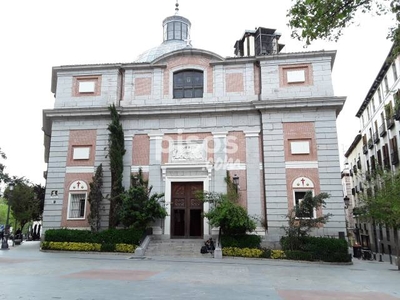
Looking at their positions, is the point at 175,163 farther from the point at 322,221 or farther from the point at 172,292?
the point at 172,292

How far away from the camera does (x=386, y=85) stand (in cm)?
2809

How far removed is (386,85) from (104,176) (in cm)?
2305

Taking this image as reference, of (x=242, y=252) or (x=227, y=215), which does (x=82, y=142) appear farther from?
(x=242, y=252)

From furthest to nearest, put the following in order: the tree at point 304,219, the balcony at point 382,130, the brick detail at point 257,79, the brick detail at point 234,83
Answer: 1. the balcony at point 382,130
2. the brick detail at point 234,83
3. the brick detail at point 257,79
4. the tree at point 304,219

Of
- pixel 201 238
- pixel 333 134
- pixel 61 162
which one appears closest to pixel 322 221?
pixel 333 134

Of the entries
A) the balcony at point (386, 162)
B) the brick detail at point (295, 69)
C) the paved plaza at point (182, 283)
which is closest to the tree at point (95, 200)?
the paved plaza at point (182, 283)

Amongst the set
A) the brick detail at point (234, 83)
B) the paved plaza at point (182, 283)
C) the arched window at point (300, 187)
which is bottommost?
the paved plaza at point (182, 283)

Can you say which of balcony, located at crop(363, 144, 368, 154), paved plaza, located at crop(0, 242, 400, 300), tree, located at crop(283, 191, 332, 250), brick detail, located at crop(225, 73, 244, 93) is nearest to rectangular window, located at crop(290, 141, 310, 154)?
tree, located at crop(283, 191, 332, 250)

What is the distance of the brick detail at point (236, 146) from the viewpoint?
20.7m

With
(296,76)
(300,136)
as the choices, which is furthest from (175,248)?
(296,76)

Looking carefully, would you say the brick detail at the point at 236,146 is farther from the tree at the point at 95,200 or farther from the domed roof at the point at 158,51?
the domed roof at the point at 158,51

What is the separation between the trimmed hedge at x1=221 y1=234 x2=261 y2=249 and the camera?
17.7 metres

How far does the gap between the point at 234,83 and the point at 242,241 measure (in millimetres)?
9855

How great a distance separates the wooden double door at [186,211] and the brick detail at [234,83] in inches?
246
